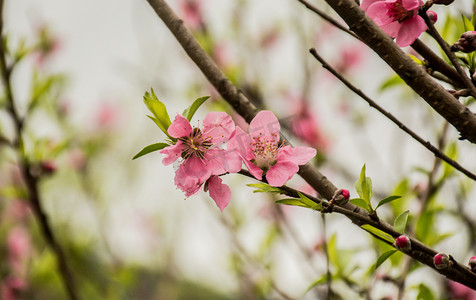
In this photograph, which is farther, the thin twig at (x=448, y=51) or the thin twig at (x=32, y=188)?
the thin twig at (x=32, y=188)

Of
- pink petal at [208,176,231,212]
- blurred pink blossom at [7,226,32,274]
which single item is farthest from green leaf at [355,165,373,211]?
blurred pink blossom at [7,226,32,274]

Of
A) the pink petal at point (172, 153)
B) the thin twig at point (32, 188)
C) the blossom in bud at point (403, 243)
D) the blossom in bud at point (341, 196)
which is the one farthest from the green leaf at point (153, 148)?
the thin twig at point (32, 188)

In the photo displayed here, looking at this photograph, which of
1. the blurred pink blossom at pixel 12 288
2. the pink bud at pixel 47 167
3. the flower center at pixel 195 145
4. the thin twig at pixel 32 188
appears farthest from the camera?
the blurred pink blossom at pixel 12 288

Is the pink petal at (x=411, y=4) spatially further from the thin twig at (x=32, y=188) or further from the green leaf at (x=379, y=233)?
the thin twig at (x=32, y=188)

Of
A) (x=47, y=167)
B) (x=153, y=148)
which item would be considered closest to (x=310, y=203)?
(x=153, y=148)

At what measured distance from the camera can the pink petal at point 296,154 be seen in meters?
0.75

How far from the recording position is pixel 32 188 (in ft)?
4.59

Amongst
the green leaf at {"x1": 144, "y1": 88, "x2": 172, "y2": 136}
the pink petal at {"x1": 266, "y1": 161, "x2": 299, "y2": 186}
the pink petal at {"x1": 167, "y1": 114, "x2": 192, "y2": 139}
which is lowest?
the pink petal at {"x1": 266, "y1": 161, "x2": 299, "y2": 186}

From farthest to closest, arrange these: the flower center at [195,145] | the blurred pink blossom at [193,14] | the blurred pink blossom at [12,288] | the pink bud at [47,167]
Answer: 1. the blurred pink blossom at [193,14]
2. the blurred pink blossom at [12,288]
3. the pink bud at [47,167]
4. the flower center at [195,145]

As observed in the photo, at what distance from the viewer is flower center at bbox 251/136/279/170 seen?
0.76 meters

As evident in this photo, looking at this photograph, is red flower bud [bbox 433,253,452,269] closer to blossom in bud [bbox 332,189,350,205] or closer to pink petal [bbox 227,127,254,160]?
blossom in bud [bbox 332,189,350,205]

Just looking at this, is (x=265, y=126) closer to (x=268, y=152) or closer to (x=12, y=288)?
(x=268, y=152)

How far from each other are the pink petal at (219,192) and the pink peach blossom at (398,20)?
0.37 metres

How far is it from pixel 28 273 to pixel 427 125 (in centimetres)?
188
